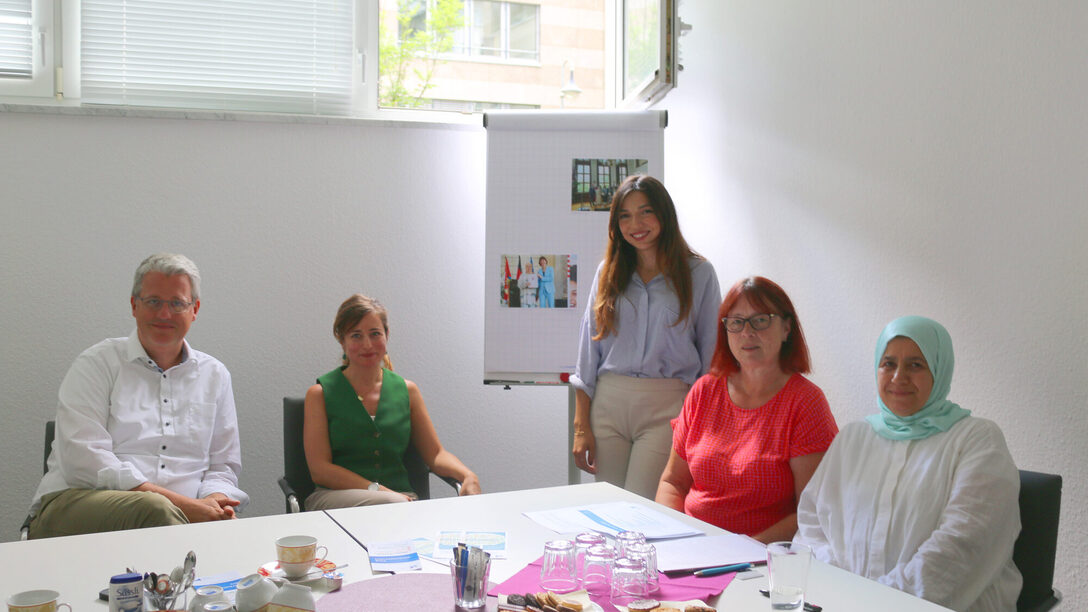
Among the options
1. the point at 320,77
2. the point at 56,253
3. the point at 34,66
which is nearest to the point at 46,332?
the point at 56,253

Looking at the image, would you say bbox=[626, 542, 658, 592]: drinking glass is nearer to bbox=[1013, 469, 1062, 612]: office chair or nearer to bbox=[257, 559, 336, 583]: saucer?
bbox=[257, 559, 336, 583]: saucer

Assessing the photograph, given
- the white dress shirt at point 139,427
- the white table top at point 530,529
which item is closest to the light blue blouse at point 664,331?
the white table top at point 530,529

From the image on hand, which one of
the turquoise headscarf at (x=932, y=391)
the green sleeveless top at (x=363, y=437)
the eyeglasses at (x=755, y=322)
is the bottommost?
the green sleeveless top at (x=363, y=437)

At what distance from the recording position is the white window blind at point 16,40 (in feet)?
12.5

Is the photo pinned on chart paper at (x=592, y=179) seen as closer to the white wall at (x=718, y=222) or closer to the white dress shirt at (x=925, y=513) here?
the white wall at (x=718, y=222)

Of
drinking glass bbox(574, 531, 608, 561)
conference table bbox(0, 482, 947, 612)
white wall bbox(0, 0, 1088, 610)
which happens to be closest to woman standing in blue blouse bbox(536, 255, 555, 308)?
white wall bbox(0, 0, 1088, 610)

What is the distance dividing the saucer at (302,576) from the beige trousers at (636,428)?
4.50 feet

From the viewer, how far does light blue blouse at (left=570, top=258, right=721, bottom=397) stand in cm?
281

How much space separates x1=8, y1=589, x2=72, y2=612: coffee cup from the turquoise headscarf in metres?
1.67

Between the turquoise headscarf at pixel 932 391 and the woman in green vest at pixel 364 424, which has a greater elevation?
the turquoise headscarf at pixel 932 391

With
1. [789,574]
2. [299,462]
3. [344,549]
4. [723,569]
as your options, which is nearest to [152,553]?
[344,549]

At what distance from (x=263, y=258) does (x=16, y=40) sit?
4.72ft

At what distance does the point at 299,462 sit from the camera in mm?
3078

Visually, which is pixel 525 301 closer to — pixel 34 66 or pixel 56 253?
pixel 56 253
